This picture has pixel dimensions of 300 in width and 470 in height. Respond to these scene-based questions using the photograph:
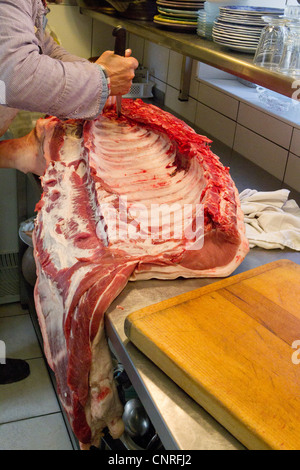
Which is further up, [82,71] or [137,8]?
[137,8]

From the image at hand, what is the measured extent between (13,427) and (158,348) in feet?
5.08

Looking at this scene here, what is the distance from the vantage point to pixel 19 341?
2.68 metres

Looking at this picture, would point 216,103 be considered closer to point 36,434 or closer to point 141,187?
point 141,187

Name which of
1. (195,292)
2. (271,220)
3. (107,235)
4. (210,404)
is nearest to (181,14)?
(271,220)

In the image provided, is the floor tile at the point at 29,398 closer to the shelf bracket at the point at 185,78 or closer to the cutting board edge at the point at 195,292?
the cutting board edge at the point at 195,292

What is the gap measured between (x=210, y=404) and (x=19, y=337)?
6.83 feet

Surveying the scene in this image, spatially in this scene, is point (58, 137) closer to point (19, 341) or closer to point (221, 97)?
point (221, 97)

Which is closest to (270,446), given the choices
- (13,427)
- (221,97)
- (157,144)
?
(157,144)

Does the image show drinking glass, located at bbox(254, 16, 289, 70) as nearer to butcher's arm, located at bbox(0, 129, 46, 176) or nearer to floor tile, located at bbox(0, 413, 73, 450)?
butcher's arm, located at bbox(0, 129, 46, 176)

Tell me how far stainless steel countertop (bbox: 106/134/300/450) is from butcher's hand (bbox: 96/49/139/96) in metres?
0.78

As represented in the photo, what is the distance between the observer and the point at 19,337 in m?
2.71

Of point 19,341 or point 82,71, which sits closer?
point 82,71

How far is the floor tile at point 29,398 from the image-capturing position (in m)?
2.26

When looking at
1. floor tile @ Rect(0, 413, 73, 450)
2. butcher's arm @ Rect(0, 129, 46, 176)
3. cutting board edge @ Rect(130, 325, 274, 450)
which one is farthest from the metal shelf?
floor tile @ Rect(0, 413, 73, 450)
